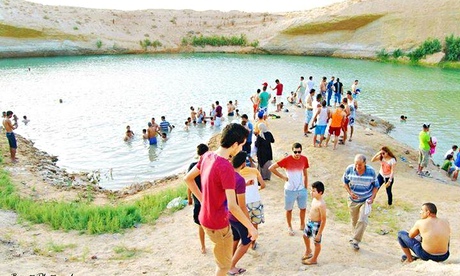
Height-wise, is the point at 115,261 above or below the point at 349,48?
→ below

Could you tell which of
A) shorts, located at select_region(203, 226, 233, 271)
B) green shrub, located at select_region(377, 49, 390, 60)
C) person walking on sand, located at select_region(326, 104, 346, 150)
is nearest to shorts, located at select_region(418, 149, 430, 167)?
person walking on sand, located at select_region(326, 104, 346, 150)

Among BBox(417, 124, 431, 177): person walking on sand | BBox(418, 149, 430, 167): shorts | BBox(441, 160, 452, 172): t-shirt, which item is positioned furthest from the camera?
BBox(441, 160, 452, 172): t-shirt

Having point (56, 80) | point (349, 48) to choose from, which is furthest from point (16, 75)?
point (349, 48)

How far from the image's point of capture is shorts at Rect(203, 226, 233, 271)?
4355 millimetres

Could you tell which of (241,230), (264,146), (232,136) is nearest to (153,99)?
(264,146)

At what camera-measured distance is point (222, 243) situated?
4.42m

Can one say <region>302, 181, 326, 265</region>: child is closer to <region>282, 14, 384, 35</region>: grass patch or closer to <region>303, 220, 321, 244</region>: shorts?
<region>303, 220, 321, 244</region>: shorts

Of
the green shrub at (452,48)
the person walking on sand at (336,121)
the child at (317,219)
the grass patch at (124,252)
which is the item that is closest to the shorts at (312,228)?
the child at (317,219)

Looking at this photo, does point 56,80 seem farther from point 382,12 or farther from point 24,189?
point 382,12

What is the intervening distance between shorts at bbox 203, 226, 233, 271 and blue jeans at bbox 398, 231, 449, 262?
3.39 meters

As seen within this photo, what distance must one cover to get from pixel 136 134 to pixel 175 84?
14312 mm

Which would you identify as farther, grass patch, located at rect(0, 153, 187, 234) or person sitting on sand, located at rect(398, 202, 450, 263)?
grass patch, located at rect(0, 153, 187, 234)

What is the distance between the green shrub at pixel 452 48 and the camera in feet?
150

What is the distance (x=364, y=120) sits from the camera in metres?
19.7
